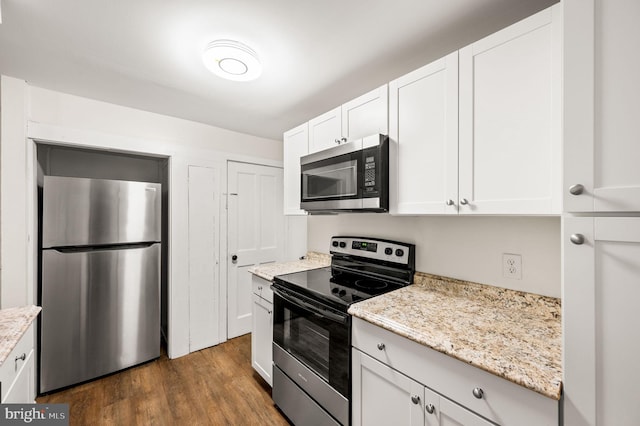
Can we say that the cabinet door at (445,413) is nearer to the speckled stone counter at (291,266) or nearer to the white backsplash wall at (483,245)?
the white backsplash wall at (483,245)

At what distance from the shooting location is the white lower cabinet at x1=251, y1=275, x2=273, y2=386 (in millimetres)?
2053

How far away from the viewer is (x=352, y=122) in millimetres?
1795

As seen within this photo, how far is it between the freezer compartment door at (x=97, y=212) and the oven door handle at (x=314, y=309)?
1.51 m

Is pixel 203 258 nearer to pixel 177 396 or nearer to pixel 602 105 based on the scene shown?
pixel 177 396

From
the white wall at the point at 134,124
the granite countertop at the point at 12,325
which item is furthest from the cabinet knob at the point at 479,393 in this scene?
the white wall at the point at 134,124

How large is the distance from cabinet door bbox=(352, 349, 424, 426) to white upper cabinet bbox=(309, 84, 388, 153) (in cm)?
127

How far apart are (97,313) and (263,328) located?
1.42 m

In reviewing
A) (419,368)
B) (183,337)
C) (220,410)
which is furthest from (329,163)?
(183,337)

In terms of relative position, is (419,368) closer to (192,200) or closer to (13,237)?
(192,200)

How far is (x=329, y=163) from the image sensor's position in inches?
72.8

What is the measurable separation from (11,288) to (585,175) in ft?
10.4

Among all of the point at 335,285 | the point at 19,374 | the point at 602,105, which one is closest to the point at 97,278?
the point at 19,374

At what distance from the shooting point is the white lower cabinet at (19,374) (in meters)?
A: 1.15

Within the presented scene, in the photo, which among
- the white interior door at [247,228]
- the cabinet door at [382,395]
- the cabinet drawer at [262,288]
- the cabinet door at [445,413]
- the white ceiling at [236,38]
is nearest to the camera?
the cabinet door at [445,413]
